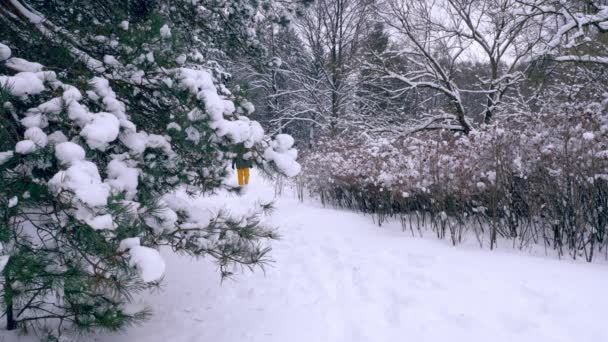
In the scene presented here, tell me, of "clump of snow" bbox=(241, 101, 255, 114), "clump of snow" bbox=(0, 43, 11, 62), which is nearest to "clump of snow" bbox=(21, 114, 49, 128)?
"clump of snow" bbox=(0, 43, 11, 62)

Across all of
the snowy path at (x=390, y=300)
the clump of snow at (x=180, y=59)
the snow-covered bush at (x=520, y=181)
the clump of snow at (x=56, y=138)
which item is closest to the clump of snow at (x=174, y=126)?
the clump of snow at (x=180, y=59)

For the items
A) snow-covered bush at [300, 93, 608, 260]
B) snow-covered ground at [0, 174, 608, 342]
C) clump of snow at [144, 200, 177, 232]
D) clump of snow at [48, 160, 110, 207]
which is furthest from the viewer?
snow-covered bush at [300, 93, 608, 260]

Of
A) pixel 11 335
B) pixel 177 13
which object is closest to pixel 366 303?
pixel 11 335

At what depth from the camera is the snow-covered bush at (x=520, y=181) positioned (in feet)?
13.4

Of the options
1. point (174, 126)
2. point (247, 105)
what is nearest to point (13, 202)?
point (174, 126)

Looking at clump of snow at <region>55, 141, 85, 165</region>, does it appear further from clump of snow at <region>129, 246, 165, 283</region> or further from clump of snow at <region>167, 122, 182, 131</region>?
clump of snow at <region>167, 122, 182, 131</region>

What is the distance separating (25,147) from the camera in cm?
158

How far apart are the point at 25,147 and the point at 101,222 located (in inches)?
18.8

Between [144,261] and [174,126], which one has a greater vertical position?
[174,126]

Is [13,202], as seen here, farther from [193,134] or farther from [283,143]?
[283,143]

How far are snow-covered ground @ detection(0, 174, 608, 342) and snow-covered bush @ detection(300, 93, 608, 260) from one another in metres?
0.48

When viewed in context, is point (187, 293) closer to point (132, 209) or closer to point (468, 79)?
point (132, 209)

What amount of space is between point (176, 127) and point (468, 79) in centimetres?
1212

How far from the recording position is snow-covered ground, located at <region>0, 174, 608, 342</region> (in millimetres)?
2822
